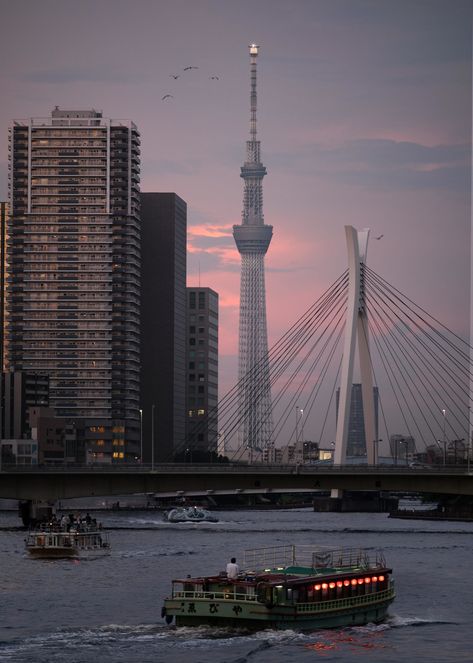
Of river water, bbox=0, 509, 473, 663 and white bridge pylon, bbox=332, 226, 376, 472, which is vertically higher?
white bridge pylon, bbox=332, 226, 376, 472

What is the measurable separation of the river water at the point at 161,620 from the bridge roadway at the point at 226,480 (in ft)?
21.7

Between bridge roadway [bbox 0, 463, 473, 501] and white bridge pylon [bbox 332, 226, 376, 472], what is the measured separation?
7150 mm

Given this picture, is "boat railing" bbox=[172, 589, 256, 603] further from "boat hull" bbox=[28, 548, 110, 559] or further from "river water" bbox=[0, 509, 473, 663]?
"boat hull" bbox=[28, 548, 110, 559]

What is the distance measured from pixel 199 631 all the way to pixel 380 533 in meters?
93.6

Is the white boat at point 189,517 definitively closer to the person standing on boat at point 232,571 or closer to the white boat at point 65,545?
the white boat at point 65,545

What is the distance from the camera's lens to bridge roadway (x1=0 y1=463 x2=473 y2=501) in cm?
13700

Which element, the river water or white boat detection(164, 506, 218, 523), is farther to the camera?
white boat detection(164, 506, 218, 523)

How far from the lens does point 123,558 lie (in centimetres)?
11144

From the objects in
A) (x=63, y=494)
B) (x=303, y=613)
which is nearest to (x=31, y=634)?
(x=303, y=613)

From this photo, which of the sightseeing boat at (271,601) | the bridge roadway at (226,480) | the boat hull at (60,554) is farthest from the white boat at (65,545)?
the sightseeing boat at (271,601)

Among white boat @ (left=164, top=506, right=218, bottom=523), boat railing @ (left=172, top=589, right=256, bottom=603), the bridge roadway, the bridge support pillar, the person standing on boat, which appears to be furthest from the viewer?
white boat @ (left=164, top=506, right=218, bottom=523)

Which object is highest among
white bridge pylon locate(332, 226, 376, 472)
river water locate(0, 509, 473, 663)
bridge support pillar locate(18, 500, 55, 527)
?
white bridge pylon locate(332, 226, 376, 472)

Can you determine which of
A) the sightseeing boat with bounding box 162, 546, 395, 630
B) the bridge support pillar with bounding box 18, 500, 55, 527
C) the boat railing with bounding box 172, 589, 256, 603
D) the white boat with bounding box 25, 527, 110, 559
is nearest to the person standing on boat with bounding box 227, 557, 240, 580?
the sightseeing boat with bounding box 162, 546, 395, 630

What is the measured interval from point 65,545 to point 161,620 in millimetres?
45112
